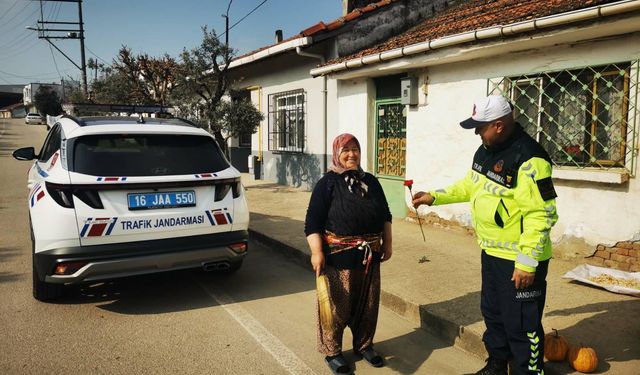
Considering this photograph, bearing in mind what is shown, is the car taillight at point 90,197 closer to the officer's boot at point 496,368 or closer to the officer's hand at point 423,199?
the officer's hand at point 423,199

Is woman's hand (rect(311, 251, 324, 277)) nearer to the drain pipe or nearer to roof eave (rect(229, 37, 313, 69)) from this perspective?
roof eave (rect(229, 37, 313, 69))

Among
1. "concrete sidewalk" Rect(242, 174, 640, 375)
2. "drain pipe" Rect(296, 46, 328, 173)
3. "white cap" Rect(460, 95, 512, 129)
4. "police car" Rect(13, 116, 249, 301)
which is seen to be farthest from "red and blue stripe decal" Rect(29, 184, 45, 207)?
"drain pipe" Rect(296, 46, 328, 173)

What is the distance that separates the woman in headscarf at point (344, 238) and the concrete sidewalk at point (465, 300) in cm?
90

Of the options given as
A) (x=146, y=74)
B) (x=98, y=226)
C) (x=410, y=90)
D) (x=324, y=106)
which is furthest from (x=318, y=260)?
(x=146, y=74)

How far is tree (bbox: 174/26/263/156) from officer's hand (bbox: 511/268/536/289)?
894 centimetres

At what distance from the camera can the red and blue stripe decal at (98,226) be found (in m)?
3.84

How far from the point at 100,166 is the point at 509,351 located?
11.4 ft


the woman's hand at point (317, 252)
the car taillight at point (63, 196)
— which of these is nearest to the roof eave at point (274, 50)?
the car taillight at point (63, 196)

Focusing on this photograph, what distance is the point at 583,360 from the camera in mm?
2992

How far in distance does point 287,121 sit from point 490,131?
10.0 metres

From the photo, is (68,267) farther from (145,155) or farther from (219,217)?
(219,217)

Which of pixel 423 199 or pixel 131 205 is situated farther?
pixel 131 205

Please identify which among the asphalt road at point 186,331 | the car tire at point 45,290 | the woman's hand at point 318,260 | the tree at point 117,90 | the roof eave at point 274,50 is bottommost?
the asphalt road at point 186,331

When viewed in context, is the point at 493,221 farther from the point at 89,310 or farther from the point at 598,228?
the point at 89,310
